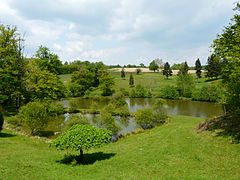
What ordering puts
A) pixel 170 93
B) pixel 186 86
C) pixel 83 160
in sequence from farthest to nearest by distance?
pixel 186 86
pixel 170 93
pixel 83 160

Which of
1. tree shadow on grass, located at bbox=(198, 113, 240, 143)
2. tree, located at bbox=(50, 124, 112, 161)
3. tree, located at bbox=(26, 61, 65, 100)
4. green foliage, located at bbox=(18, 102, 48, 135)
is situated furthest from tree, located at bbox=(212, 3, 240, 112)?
tree, located at bbox=(26, 61, 65, 100)

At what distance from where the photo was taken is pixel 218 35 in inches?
570

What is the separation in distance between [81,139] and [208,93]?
200ft

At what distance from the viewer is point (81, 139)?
10.8 metres

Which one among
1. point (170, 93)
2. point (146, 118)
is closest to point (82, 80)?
point (170, 93)

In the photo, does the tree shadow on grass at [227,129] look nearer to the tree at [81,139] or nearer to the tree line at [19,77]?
the tree at [81,139]

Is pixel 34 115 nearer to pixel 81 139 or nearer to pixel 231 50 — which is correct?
pixel 81 139

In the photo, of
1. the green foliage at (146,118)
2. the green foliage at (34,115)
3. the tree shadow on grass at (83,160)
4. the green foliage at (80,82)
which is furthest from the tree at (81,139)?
the green foliage at (80,82)

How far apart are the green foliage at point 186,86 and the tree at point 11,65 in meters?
58.5

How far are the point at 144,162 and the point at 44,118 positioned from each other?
52.6 ft

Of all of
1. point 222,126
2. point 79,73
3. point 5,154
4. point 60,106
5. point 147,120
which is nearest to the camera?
point 5,154

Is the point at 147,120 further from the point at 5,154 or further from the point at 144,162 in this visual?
the point at 5,154

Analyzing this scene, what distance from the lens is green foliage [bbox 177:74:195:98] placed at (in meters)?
69.2

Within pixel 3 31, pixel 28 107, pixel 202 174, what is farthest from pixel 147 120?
pixel 3 31
